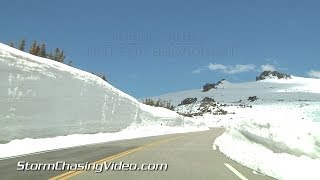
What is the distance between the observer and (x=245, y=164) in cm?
1738

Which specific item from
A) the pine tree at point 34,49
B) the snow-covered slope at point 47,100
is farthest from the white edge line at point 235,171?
the pine tree at point 34,49

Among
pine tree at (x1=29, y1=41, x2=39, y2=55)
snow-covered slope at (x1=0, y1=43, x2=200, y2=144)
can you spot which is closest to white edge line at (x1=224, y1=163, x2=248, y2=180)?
snow-covered slope at (x1=0, y1=43, x2=200, y2=144)

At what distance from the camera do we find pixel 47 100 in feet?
106

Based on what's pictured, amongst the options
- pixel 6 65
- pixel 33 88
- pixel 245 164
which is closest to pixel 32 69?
pixel 33 88

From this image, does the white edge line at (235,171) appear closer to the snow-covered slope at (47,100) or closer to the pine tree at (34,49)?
the snow-covered slope at (47,100)

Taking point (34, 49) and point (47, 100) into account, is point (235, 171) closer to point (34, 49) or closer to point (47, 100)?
point (47, 100)

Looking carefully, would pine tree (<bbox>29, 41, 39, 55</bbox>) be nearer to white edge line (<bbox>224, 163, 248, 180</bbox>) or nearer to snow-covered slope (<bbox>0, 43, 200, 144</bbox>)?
snow-covered slope (<bbox>0, 43, 200, 144</bbox>)

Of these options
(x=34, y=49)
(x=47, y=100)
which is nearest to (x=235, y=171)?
(x=47, y=100)

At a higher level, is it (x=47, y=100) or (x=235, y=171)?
(x=47, y=100)

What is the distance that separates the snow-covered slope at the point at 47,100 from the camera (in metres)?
27.2

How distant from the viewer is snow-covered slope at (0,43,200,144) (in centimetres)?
2725

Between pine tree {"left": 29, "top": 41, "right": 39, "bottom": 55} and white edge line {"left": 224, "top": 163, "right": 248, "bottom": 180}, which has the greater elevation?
pine tree {"left": 29, "top": 41, "right": 39, "bottom": 55}

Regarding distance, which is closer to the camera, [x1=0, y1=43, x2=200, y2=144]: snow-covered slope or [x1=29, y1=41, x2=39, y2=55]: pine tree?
[x1=0, y1=43, x2=200, y2=144]: snow-covered slope

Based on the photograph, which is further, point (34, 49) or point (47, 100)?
point (34, 49)
